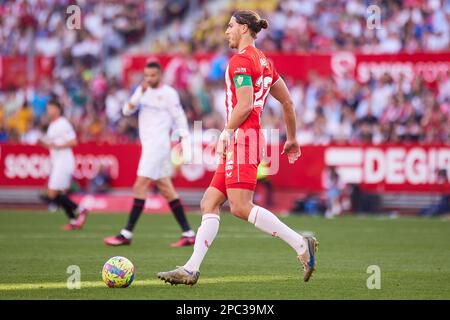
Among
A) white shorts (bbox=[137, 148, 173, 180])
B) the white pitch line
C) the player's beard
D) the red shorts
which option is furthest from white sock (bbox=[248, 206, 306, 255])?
the player's beard

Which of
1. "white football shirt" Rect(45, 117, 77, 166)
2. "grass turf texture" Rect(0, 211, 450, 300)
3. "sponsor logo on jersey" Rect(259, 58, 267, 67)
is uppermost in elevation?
"sponsor logo on jersey" Rect(259, 58, 267, 67)

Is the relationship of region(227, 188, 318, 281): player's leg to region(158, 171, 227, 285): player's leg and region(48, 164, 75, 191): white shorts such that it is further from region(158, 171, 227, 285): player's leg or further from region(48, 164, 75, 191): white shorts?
region(48, 164, 75, 191): white shorts

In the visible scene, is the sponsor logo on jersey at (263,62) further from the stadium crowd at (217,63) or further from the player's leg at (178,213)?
the stadium crowd at (217,63)

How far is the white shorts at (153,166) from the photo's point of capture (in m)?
15.1

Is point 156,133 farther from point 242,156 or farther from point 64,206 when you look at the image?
point 242,156

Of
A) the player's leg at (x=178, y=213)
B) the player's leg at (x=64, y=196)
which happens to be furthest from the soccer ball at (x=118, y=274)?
the player's leg at (x=64, y=196)

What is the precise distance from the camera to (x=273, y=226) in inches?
393

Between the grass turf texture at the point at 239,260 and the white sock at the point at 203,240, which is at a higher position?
the white sock at the point at 203,240

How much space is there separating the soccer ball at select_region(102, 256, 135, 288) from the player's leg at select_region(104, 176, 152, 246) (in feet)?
15.6

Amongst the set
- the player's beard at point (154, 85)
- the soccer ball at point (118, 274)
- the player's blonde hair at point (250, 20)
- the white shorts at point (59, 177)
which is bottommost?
the soccer ball at point (118, 274)

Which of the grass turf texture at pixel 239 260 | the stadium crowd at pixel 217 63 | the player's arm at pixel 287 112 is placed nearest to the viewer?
the grass turf texture at pixel 239 260

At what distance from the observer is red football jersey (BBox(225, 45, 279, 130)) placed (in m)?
9.81

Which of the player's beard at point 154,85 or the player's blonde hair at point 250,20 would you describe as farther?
the player's beard at point 154,85

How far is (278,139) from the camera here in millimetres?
24438
